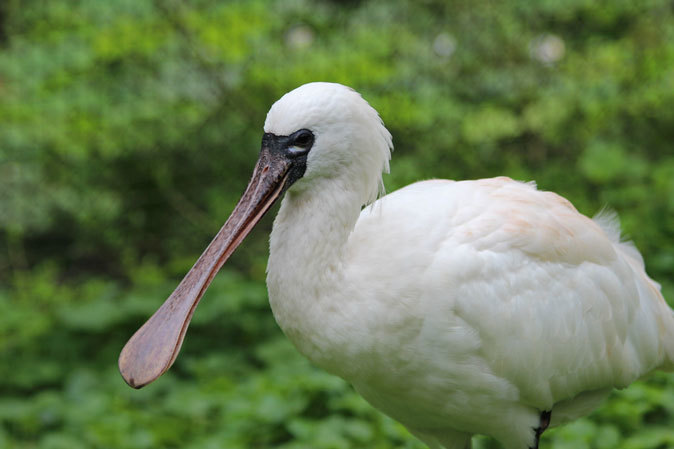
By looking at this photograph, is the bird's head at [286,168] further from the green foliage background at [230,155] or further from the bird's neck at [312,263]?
the green foliage background at [230,155]

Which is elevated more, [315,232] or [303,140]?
[303,140]

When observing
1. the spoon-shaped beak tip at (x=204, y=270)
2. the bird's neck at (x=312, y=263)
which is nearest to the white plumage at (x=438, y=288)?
the bird's neck at (x=312, y=263)

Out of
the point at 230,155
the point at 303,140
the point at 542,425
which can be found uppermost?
the point at 230,155

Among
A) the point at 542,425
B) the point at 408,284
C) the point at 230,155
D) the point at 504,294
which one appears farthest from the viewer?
the point at 230,155

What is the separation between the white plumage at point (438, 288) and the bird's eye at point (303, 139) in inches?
1.2

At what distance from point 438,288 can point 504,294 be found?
0.30 meters

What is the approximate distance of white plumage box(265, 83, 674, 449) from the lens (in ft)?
9.71

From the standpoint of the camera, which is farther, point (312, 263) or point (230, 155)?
point (230, 155)

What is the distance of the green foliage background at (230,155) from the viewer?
15.9ft

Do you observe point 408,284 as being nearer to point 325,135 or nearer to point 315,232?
point 315,232

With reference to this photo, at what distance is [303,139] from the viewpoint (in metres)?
2.99

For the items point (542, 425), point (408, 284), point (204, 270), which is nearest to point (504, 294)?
point (408, 284)

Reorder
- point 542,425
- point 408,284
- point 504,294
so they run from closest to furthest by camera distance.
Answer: point 408,284, point 504,294, point 542,425

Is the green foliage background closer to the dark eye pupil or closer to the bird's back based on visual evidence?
the bird's back
